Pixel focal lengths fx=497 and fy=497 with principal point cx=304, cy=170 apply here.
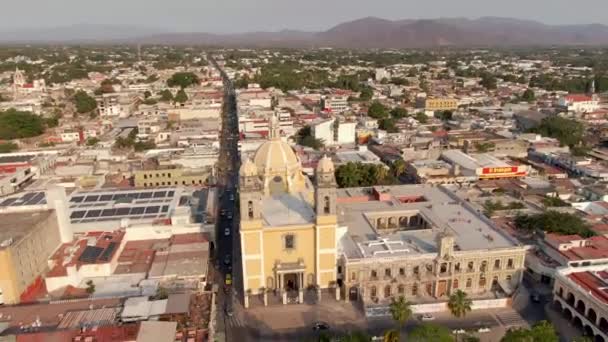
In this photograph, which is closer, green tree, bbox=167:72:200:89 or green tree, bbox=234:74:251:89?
green tree, bbox=234:74:251:89

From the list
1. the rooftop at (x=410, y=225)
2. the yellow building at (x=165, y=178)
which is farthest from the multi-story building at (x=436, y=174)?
the yellow building at (x=165, y=178)

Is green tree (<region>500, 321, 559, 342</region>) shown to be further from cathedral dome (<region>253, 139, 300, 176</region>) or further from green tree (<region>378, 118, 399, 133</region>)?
green tree (<region>378, 118, 399, 133</region>)

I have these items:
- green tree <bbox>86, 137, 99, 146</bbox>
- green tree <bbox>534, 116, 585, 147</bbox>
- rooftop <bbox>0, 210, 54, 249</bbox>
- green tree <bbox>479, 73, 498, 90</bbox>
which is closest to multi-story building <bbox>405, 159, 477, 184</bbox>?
green tree <bbox>534, 116, 585, 147</bbox>

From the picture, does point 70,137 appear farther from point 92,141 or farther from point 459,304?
point 459,304

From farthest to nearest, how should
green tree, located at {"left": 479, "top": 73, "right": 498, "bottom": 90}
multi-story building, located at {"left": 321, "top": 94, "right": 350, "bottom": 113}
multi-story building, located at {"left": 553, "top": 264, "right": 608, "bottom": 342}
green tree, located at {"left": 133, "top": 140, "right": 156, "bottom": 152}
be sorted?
green tree, located at {"left": 479, "top": 73, "right": 498, "bottom": 90}, multi-story building, located at {"left": 321, "top": 94, "right": 350, "bottom": 113}, green tree, located at {"left": 133, "top": 140, "right": 156, "bottom": 152}, multi-story building, located at {"left": 553, "top": 264, "right": 608, "bottom": 342}

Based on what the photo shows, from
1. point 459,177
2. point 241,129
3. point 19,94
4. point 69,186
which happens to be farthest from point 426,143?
point 19,94

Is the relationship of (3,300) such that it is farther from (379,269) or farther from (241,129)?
(241,129)

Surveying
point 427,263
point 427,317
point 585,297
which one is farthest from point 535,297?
point 427,317
